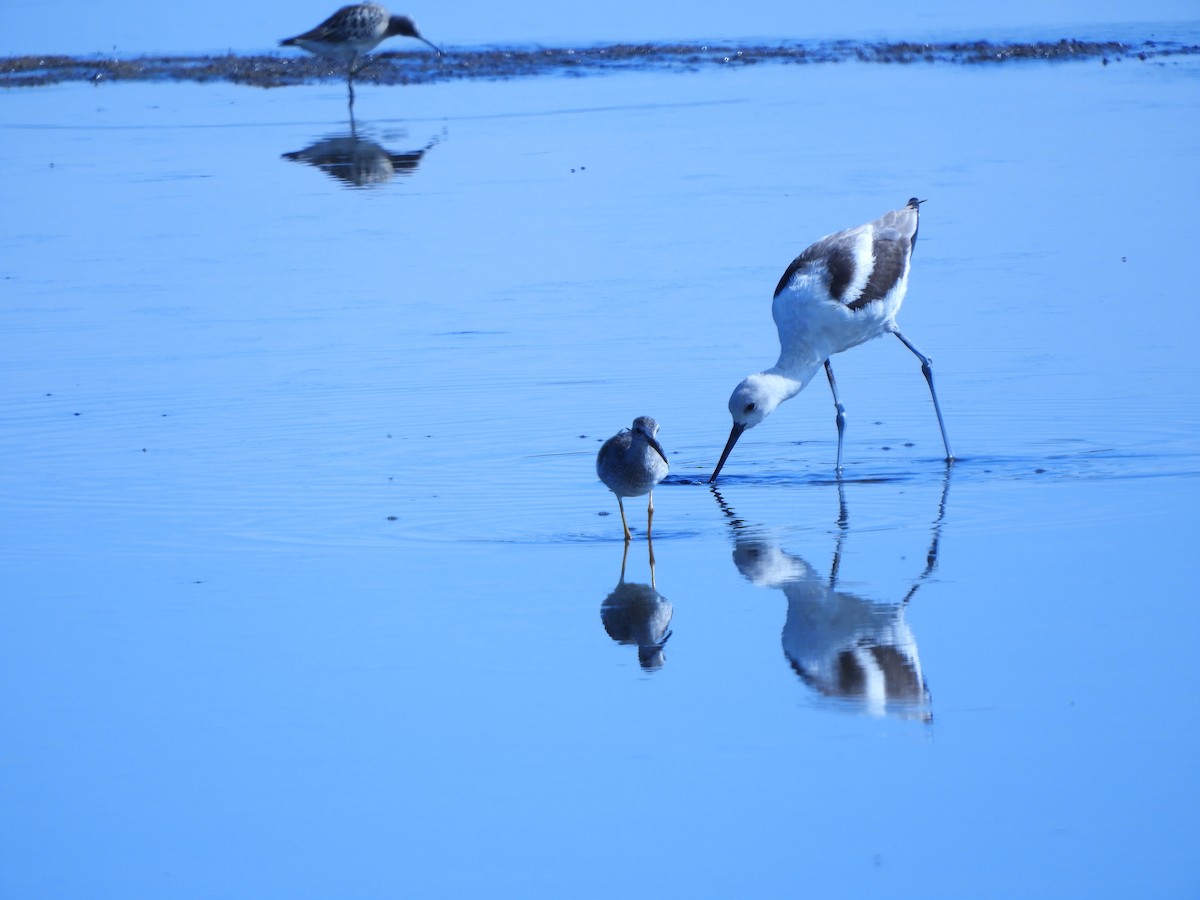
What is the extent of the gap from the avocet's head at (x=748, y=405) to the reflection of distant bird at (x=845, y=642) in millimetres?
1602

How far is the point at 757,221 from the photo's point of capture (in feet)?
47.7

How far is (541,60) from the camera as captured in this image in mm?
29469

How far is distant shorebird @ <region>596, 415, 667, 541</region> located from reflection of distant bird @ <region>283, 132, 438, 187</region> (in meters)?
10.5

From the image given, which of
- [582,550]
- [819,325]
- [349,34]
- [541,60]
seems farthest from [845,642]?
[541,60]

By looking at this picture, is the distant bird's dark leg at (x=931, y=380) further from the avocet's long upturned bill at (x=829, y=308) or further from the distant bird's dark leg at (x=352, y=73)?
the distant bird's dark leg at (x=352, y=73)

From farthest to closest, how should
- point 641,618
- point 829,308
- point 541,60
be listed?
point 541,60 → point 829,308 → point 641,618

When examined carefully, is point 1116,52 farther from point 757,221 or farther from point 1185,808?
point 1185,808

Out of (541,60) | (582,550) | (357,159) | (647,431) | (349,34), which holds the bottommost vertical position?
(582,550)

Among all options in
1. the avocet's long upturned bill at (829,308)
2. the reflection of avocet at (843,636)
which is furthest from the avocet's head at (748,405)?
the reflection of avocet at (843,636)

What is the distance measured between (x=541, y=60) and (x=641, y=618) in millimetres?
23953

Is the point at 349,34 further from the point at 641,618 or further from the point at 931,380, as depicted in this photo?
the point at 641,618

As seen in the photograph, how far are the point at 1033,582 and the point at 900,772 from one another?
1816mm

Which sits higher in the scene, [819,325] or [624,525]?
[819,325]

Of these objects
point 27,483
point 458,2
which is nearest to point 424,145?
point 27,483
